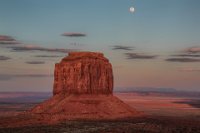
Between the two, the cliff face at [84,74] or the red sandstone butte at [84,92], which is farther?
the cliff face at [84,74]

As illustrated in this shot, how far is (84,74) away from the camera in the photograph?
148 m

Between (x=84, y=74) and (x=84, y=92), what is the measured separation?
5801 mm

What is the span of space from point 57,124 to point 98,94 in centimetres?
3162

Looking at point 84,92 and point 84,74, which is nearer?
point 84,92

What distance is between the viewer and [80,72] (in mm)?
147375

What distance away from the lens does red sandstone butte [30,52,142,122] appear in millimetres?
137875

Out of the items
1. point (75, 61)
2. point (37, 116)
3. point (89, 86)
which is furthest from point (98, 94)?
point (37, 116)

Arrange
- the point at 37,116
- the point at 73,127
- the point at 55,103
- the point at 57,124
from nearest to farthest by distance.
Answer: the point at 73,127 → the point at 57,124 → the point at 37,116 → the point at 55,103

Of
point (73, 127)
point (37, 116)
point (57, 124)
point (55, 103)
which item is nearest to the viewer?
point (73, 127)

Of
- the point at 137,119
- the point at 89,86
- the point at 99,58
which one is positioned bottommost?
the point at 137,119

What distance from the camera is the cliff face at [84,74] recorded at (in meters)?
147

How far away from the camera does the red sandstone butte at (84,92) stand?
137875 millimetres

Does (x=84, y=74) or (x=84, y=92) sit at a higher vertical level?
(x=84, y=74)

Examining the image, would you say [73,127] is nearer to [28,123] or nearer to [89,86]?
[28,123]
